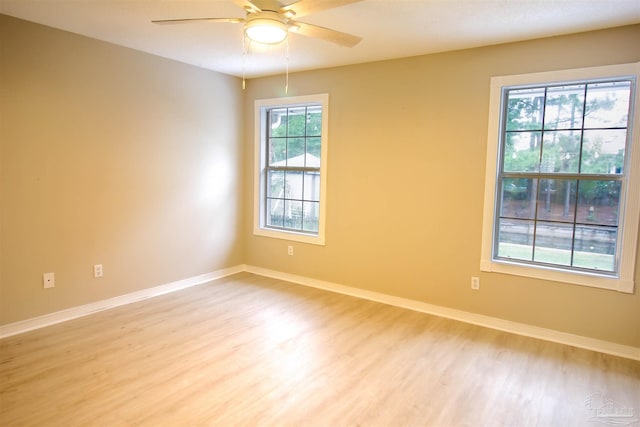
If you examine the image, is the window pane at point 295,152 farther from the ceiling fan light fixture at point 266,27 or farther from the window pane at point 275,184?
the ceiling fan light fixture at point 266,27

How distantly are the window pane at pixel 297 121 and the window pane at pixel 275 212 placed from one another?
33.9 inches

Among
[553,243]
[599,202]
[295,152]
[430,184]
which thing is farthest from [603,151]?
[295,152]

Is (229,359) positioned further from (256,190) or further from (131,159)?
(256,190)

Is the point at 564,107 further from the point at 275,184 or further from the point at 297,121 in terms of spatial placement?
the point at 275,184

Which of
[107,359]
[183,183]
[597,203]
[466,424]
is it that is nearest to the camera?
[466,424]

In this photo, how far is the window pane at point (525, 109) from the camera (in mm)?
3350

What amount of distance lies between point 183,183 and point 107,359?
2.08m

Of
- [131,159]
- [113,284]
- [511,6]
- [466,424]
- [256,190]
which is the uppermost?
[511,6]

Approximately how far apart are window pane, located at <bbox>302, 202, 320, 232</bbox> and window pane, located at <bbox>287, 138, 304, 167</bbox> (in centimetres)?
49

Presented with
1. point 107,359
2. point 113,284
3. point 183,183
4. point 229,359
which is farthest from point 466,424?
point 183,183

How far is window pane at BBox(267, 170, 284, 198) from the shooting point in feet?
16.5

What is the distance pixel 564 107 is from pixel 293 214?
2.97 m

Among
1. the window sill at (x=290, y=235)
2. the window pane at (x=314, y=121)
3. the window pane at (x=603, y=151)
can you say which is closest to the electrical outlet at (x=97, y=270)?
the window sill at (x=290, y=235)

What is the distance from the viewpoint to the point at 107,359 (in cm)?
283
